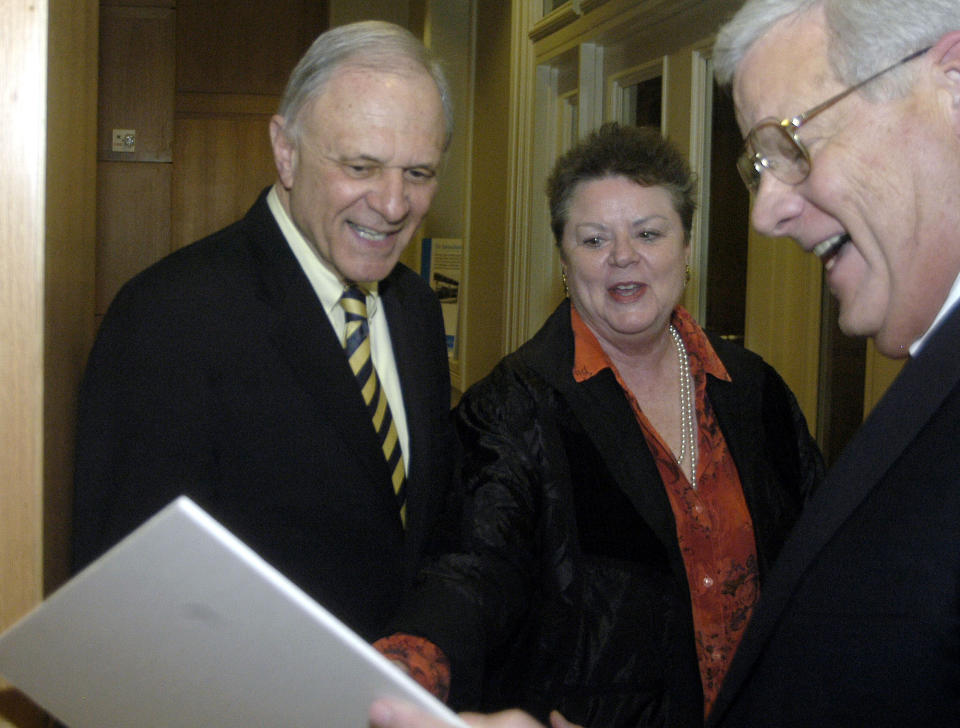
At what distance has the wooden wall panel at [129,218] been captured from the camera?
5.12 metres

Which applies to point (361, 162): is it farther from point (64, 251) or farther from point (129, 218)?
point (129, 218)

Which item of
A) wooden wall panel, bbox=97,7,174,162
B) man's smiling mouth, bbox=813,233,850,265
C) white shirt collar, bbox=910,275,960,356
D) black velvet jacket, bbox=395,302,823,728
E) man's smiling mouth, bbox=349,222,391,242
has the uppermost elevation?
wooden wall panel, bbox=97,7,174,162

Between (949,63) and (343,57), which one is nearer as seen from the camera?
(949,63)

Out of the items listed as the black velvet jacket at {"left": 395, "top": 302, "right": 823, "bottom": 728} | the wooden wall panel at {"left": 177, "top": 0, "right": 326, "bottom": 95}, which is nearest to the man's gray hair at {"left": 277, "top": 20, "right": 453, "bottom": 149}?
the black velvet jacket at {"left": 395, "top": 302, "right": 823, "bottom": 728}

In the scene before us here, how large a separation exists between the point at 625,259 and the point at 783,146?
82cm

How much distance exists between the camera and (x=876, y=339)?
3.68 ft

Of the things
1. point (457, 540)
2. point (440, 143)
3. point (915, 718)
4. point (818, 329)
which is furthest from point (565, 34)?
point (915, 718)

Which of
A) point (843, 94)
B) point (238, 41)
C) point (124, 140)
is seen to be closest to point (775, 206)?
point (843, 94)

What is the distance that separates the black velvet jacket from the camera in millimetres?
1607

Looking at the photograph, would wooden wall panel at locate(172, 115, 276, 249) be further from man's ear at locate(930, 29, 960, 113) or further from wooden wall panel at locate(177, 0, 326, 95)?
man's ear at locate(930, 29, 960, 113)

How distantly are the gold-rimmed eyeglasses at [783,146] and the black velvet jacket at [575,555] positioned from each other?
687 mm

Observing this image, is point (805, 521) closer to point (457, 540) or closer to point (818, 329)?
point (457, 540)

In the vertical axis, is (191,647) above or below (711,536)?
above

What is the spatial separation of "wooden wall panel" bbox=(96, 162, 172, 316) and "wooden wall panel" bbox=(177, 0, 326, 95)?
1703 millimetres
